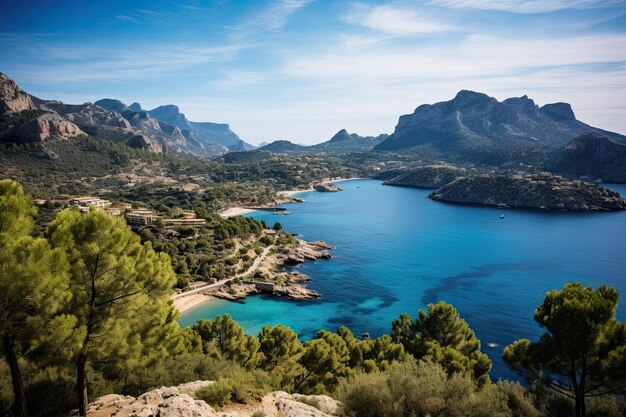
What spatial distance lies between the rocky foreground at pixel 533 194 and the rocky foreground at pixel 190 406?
397ft

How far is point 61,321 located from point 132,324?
3.11 metres

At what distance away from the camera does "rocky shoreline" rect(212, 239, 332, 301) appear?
46.4 m

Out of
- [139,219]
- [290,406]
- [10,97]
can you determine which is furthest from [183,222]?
[10,97]

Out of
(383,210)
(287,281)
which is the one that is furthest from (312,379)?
(383,210)

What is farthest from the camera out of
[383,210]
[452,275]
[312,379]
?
[383,210]

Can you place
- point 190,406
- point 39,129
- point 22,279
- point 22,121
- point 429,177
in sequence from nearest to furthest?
point 22,279
point 190,406
point 39,129
point 22,121
point 429,177

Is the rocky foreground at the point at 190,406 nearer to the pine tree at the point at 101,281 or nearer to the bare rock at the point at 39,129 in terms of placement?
the pine tree at the point at 101,281

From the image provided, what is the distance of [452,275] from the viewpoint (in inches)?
2136

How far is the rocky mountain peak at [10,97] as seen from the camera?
122562 millimetres

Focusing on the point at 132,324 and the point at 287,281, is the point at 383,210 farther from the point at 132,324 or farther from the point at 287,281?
the point at 132,324

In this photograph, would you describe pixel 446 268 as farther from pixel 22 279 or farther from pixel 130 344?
pixel 22 279

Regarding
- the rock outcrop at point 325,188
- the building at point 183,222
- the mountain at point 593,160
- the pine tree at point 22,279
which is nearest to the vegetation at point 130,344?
the pine tree at point 22,279

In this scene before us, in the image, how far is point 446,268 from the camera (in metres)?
57.6

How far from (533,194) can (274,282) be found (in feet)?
323
